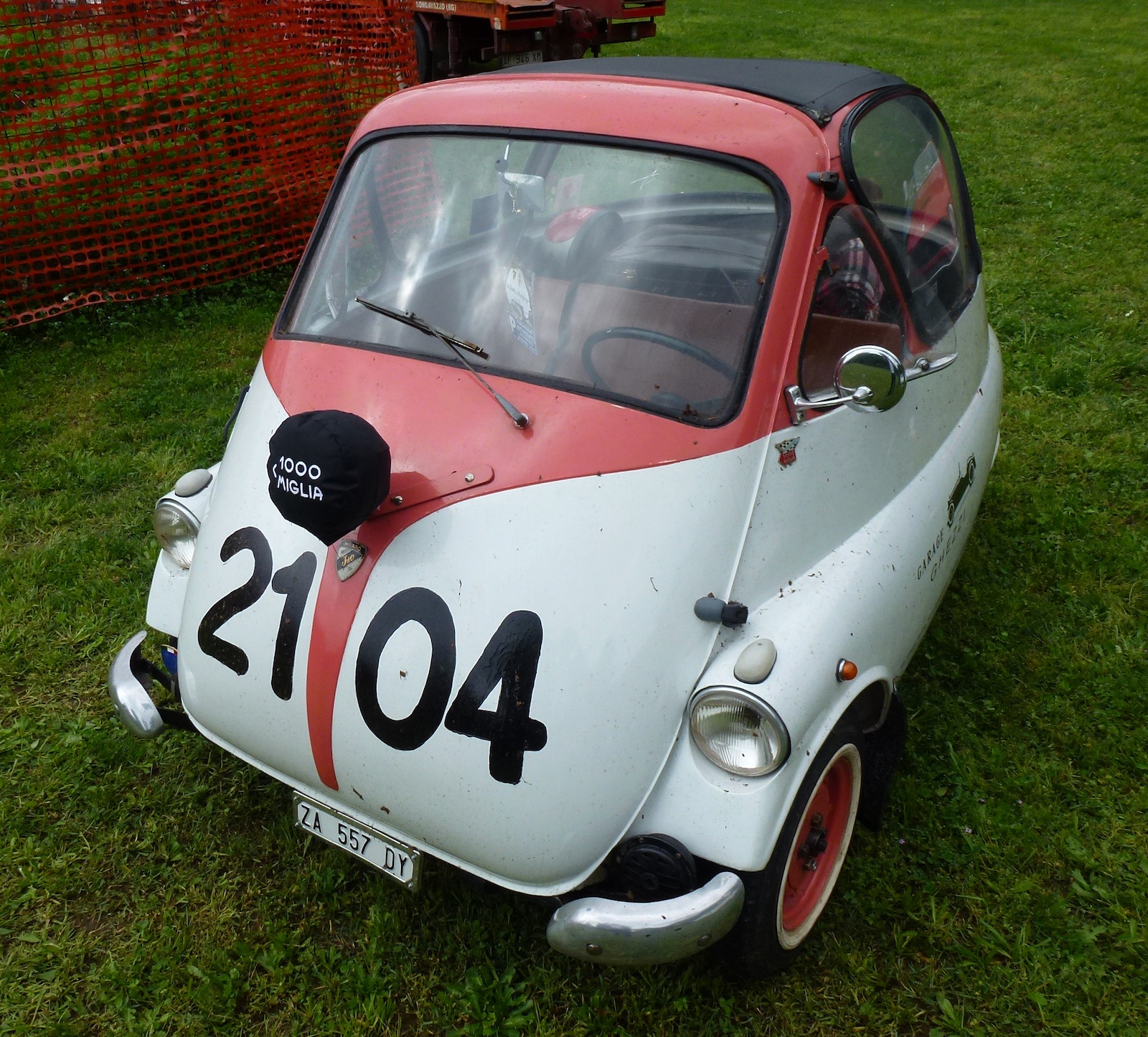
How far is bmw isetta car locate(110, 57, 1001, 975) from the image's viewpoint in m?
2.16

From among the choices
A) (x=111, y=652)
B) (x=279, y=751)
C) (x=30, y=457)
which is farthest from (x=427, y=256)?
(x=30, y=457)

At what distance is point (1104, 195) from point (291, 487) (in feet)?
28.2

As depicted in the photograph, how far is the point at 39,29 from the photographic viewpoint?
5.98m

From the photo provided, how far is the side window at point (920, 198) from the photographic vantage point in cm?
282

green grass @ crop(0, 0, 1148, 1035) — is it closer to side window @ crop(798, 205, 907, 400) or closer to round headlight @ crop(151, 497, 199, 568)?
round headlight @ crop(151, 497, 199, 568)

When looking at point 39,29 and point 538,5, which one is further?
point 538,5

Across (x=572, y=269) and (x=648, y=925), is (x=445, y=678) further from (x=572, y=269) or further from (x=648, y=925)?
(x=572, y=269)

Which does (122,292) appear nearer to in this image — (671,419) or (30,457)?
(30,457)

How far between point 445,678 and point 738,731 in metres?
0.67

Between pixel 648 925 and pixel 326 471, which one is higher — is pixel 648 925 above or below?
below

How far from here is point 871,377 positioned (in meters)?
2.39

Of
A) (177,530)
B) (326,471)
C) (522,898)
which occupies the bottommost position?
(522,898)

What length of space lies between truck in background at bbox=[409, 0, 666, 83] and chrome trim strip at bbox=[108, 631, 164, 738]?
8765 millimetres

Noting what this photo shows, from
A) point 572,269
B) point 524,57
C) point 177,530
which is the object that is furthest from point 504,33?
point 177,530
